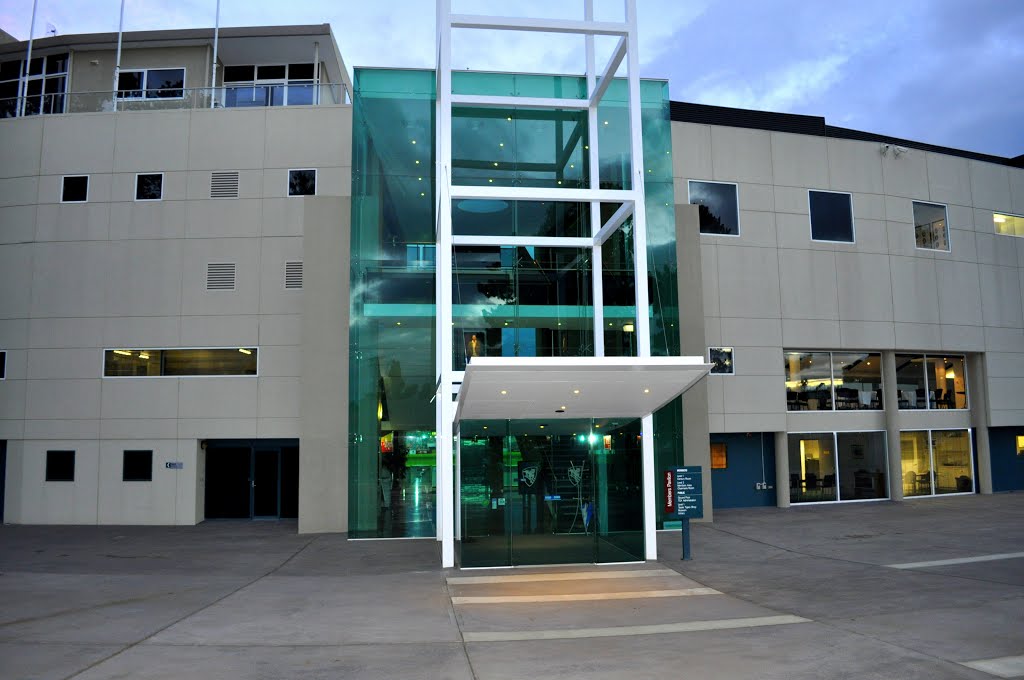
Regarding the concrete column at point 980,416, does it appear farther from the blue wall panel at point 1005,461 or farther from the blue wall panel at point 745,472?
the blue wall panel at point 745,472

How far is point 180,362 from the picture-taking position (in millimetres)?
19422

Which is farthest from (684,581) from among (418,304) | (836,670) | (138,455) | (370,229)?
(138,455)

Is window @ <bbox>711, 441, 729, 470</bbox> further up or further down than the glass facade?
further down

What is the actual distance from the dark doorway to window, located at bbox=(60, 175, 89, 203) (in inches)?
293

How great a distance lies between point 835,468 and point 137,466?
19.1 metres

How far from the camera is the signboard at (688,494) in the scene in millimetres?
13344

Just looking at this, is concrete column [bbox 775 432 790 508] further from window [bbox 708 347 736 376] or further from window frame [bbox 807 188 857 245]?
window frame [bbox 807 188 857 245]

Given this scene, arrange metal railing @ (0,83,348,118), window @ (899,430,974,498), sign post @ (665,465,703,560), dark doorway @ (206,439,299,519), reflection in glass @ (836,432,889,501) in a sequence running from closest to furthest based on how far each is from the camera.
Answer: sign post @ (665,465,703,560) → dark doorway @ (206,439,299,519) → metal railing @ (0,83,348,118) → reflection in glass @ (836,432,889,501) → window @ (899,430,974,498)

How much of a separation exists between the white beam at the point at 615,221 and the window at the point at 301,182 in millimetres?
8639

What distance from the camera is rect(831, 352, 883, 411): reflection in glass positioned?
22.0 m

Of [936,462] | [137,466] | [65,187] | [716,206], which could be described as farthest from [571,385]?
[936,462]

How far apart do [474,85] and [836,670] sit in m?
14.1

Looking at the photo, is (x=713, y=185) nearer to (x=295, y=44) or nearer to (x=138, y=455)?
(x=295, y=44)

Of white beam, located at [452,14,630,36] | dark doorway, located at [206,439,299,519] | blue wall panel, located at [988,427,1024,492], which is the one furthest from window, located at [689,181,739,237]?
dark doorway, located at [206,439,299,519]
